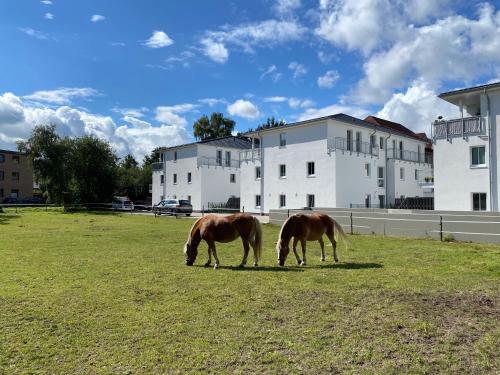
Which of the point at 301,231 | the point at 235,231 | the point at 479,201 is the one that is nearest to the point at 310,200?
the point at 479,201

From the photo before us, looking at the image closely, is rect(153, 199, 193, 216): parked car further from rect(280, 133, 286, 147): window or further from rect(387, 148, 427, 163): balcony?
rect(387, 148, 427, 163): balcony

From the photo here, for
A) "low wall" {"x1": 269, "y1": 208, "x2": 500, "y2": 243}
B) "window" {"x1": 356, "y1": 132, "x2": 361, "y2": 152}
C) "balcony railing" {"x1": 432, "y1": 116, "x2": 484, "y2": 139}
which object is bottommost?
"low wall" {"x1": 269, "y1": 208, "x2": 500, "y2": 243}

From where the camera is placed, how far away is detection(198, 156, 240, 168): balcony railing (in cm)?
5128

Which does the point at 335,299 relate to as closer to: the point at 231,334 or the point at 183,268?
the point at 231,334

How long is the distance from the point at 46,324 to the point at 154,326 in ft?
5.00

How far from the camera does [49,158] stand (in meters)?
48.9

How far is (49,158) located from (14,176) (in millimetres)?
36882

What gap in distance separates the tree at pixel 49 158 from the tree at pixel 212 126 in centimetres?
3159

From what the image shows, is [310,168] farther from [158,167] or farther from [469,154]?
[158,167]

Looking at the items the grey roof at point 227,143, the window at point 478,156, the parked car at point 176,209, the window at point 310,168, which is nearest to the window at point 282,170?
the window at point 310,168

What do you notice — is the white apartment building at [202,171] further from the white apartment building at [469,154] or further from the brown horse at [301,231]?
the brown horse at [301,231]

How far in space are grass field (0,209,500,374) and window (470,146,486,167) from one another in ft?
53.0

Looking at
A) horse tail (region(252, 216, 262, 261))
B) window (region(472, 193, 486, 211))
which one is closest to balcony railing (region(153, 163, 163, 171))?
window (region(472, 193, 486, 211))

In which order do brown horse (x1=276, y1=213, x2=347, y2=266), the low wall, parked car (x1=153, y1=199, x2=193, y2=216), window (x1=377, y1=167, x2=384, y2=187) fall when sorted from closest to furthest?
brown horse (x1=276, y1=213, x2=347, y2=266) < the low wall < parked car (x1=153, y1=199, x2=193, y2=216) < window (x1=377, y1=167, x2=384, y2=187)
